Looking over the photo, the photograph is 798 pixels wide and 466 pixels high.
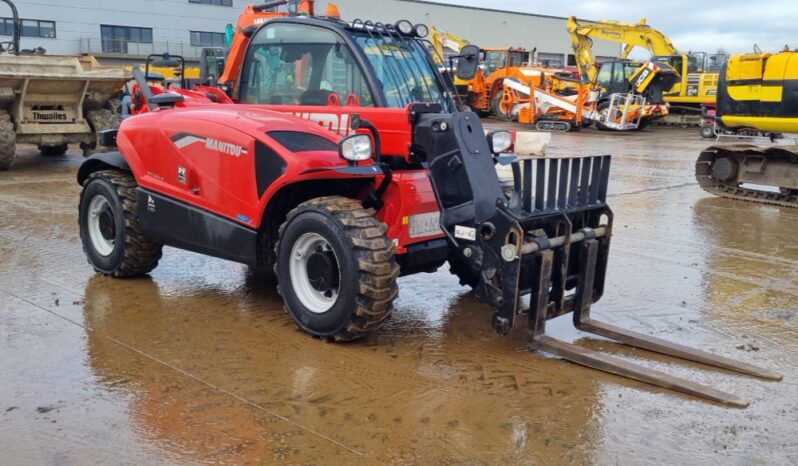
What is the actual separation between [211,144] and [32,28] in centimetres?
4688

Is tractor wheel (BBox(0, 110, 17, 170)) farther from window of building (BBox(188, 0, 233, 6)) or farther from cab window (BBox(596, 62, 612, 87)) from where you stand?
window of building (BBox(188, 0, 233, 6))

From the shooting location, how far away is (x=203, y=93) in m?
6.33

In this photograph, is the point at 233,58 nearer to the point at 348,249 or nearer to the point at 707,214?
the point at 348,249

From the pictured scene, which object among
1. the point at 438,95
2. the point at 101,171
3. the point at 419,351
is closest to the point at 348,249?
the point at 419,351

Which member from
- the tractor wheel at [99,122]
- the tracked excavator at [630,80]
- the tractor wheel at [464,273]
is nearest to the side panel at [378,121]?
the tractor wheel at [464,273]

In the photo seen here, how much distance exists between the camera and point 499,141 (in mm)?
5367

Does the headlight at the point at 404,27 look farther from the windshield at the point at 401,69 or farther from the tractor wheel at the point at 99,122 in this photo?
the tractor wheel at the point at 99,122

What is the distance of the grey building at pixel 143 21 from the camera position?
151ft

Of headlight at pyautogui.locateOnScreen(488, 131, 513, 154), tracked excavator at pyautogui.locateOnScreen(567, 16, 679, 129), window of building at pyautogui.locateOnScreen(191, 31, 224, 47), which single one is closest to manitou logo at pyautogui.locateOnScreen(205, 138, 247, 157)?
headlight at pyautogui.locateOnScreen(488, 131, 513, 154)

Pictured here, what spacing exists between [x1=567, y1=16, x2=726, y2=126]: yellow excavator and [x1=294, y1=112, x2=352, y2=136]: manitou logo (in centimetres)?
2513

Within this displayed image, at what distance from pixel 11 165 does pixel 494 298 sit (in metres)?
11.6

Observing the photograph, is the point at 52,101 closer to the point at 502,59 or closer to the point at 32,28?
the point at 502,59

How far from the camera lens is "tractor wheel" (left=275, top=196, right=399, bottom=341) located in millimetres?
4480

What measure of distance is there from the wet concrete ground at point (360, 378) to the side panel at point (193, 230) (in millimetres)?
451
